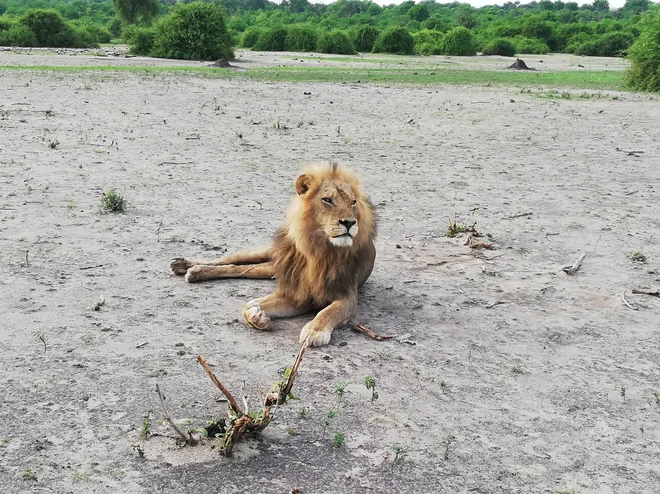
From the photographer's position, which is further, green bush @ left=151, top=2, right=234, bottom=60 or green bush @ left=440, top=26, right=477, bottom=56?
green bush @ left=440, top=26, right=477, bottom=56

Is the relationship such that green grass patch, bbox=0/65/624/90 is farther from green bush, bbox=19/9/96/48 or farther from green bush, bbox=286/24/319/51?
green bush, bbox=286/24/319/51

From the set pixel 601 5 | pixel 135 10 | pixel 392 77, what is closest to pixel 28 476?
pixel 392 77

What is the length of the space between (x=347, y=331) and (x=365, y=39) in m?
43.3

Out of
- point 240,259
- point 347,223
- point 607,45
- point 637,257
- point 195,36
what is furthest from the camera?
point 607,45

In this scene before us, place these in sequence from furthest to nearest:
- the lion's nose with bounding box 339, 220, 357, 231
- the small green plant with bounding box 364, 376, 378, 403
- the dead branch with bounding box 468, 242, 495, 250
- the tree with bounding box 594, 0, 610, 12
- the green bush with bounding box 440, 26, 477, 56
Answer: the tree with bounding box 594, 0, 610, 12
the green bush with bounding box 440, 26, 477, 56
the dead branch with bounding box 468, 242, 495, 250
the lion's nose with bounding box 339, 220, 357, 231
the small green plant with bounding box 364, 376, 378, 403

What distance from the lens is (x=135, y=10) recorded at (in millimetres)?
49219

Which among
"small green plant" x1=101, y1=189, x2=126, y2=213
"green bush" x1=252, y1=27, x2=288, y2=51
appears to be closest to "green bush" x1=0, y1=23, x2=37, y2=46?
"green bush" x1=252, y1=27, x2=288, y2=51

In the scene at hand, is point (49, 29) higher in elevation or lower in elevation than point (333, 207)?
higher

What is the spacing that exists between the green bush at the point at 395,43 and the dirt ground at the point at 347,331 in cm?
3387

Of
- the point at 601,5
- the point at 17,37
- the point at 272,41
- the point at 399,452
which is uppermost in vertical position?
the point at 601,5

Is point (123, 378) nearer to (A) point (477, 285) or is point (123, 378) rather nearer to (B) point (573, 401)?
(B) point (573, 401)

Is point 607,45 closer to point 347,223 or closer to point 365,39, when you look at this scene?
point 365,39

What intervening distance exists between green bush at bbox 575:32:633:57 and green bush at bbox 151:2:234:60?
82.8 ft

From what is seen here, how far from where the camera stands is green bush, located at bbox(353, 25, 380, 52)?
1816 inches
